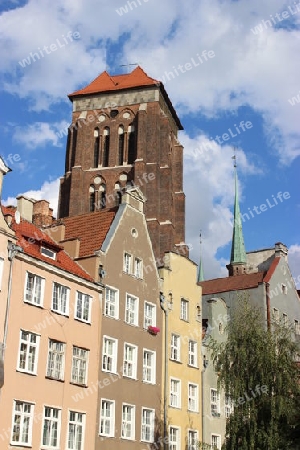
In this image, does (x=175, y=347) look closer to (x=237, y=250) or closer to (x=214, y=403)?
(x=214, y=403)

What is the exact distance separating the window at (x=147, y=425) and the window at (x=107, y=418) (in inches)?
96.0

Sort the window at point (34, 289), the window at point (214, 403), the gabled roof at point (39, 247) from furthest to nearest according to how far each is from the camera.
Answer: the window at point (214, 403)
the gabled roof at point (39, 247)
the window at point (34, 289)

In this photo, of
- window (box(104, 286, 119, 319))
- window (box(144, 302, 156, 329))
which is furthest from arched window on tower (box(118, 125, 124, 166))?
window (box(104, 286, 119, 319))

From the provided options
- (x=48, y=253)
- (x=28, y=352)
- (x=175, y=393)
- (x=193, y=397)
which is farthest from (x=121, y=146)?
(x=28, y=352)

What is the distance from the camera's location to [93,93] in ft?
278

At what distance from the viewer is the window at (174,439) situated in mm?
36388

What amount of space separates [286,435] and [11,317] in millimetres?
13174

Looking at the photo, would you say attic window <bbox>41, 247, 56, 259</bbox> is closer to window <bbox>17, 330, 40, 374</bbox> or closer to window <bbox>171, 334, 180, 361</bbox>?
window <bbox>17, 330, 40, 374</bbox>

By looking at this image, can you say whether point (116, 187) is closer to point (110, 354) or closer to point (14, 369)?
point (110, 354)

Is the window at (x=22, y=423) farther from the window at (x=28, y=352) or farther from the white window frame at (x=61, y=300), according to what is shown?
the white window frame at (x=61, y=300)

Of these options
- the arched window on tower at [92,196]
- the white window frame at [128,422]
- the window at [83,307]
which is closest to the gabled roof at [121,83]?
the arched window on tower at [92,196]

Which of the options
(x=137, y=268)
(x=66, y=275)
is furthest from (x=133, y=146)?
(x=66, y=275)

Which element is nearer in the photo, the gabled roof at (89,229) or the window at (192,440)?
the gabled roof at (89,229)

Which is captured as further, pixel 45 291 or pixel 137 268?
pixel 137 268
